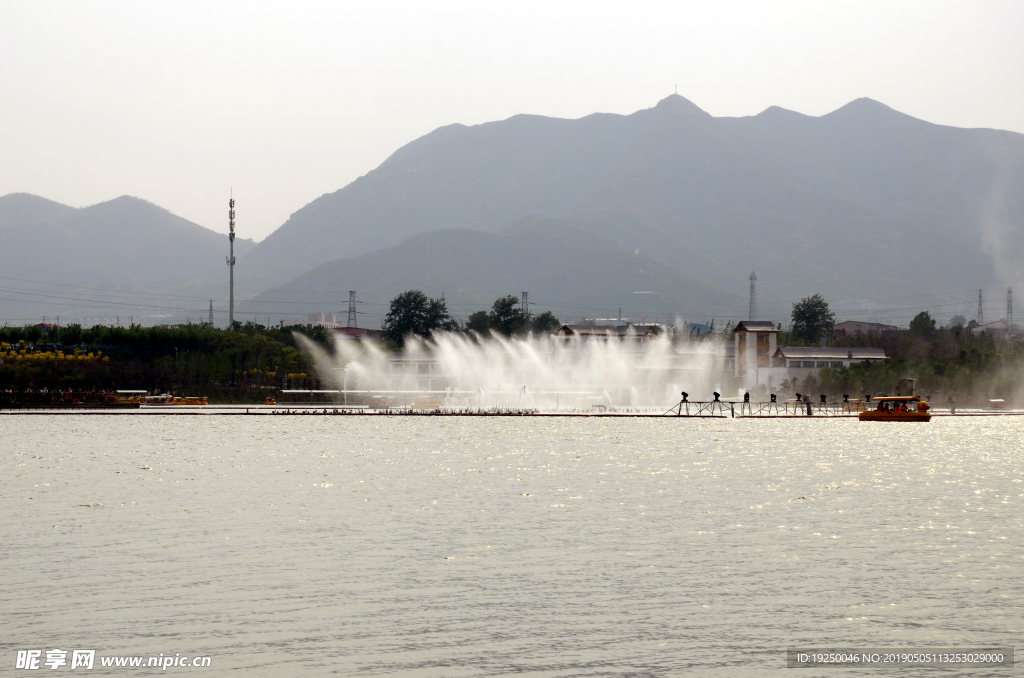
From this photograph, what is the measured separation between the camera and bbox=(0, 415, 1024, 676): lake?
945 inches

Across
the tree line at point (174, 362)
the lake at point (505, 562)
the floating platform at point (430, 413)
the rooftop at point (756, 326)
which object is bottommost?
the floating platform at point (430, 413)

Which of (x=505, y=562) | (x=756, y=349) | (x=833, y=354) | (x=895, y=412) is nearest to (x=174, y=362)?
(x=756, y=349)

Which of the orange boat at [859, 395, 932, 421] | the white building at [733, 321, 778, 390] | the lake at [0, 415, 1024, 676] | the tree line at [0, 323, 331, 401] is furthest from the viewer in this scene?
the white building at [733, 321, 778, 390]

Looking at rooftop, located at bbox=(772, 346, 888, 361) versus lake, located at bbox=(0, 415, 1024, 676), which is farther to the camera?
rooftop, located at bbox=(772, 346, 888, 361)

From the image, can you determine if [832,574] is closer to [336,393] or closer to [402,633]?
[402,633]

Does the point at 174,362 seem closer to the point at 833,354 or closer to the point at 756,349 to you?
the point at 756,349

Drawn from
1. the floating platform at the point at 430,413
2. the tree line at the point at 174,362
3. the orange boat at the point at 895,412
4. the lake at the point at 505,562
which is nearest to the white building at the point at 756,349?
the floating platform at the point at 430,413

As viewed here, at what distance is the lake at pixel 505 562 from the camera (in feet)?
78.7

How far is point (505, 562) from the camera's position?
111 feet

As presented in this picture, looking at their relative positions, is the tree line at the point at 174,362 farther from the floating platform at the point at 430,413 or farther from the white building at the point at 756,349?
the white building at the point at 756,349

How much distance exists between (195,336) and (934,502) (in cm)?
14948

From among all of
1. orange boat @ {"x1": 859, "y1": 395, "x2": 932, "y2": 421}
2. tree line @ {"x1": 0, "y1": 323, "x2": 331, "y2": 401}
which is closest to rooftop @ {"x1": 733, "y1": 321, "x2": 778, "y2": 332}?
orange boat @ {"x1": 859, "y1": 395, "x2": 932, "y2": 421}

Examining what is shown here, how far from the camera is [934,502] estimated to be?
5175 cm

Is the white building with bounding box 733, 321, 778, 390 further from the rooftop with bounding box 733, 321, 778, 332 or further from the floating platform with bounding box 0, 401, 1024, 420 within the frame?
the floating platform with bounding box 0, 401, 1024, 420
